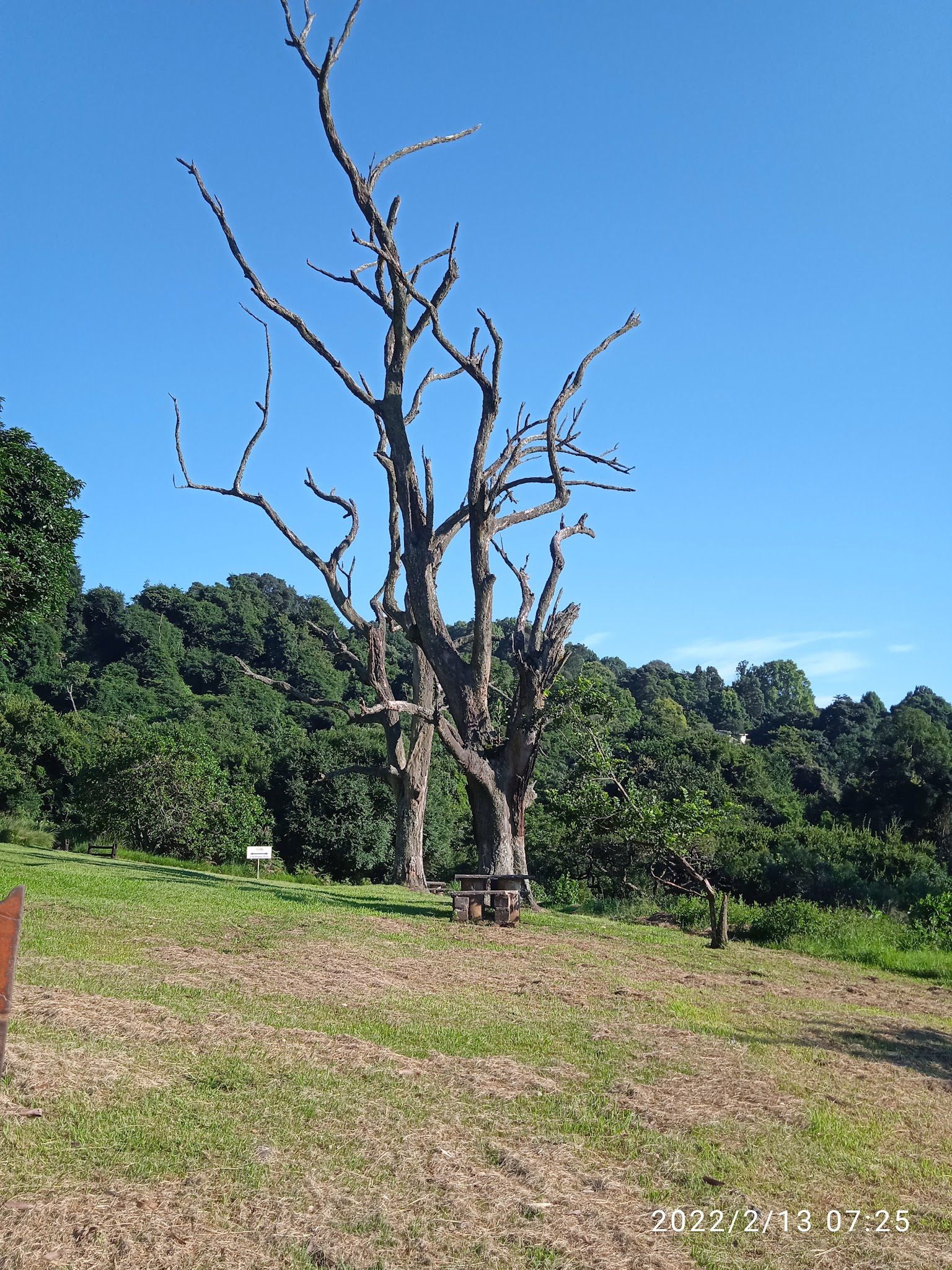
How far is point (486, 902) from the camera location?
46.8 feet

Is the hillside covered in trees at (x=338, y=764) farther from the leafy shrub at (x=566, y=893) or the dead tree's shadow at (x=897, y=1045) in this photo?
the dead tree's shadow at (x=897, y=1045)

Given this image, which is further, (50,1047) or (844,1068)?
(844,1068)

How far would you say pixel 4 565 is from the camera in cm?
1605

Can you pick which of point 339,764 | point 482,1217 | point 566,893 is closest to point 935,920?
point 566,893

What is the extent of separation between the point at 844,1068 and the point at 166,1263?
16.6 feet

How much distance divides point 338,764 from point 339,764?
0.09m

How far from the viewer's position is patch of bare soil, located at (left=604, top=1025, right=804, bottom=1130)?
17.6 feet

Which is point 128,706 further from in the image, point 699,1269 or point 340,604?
point 699,1269

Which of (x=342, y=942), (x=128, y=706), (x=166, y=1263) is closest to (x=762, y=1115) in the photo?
(x=166, y=1263)

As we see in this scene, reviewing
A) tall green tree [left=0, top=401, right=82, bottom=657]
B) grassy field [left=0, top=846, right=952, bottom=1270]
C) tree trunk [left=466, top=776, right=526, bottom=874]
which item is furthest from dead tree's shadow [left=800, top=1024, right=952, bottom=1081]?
tall green tree [left=0, top=401, right=82, bottom=657]

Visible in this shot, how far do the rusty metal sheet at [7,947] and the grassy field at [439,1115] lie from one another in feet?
2.43

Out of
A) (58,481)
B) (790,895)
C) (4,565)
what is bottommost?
(790,895)

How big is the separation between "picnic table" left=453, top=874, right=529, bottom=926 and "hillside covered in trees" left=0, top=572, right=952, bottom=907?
2099mm

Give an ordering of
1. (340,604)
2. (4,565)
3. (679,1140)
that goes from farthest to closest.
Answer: (340,604) → (4,565) → (679,1140)
